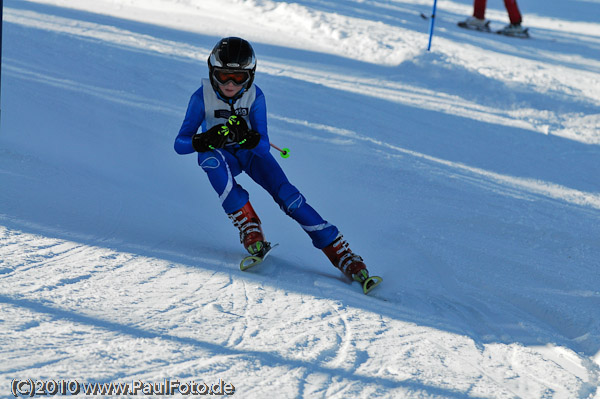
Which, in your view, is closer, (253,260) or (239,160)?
(253,260)

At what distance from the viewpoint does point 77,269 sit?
3.73 metres

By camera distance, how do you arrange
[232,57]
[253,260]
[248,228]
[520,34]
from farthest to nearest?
[520,34]
[248,228]
[253,260]
[232,57]

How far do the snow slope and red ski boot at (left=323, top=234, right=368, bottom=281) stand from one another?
0.47 feet

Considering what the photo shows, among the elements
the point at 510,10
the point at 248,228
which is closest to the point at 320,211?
the point at 248,228

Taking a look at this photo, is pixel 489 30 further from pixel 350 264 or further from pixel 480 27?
pixel 350 264

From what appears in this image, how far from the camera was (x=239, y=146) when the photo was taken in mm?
4445

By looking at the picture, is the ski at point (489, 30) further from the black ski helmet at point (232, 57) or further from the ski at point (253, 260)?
the ski at point (253, 260)

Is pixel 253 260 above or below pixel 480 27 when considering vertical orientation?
below

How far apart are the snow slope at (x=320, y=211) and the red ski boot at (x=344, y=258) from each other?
0.14 meters

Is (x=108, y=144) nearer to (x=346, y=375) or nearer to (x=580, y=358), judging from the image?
(x=346, y=375)

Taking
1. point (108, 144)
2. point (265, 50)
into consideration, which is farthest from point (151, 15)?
point (108, 144)

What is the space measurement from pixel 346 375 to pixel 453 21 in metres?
13.7

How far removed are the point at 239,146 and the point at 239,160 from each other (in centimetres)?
10

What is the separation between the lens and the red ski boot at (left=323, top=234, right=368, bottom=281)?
433 cm
